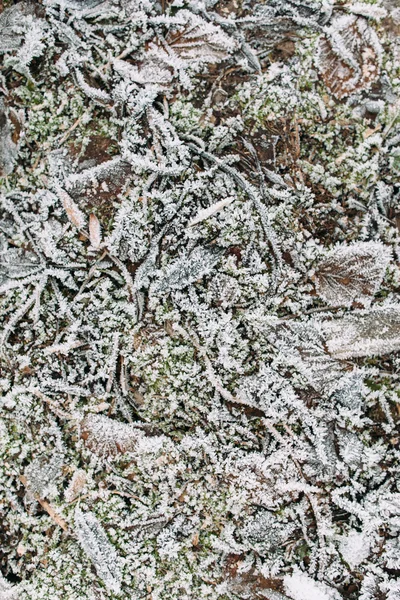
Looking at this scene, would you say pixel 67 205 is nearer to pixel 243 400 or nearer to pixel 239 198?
pixel 239 198

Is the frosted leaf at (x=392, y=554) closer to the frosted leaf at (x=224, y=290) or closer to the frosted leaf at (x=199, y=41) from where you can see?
the frosted leaf at (x=224, y=290)

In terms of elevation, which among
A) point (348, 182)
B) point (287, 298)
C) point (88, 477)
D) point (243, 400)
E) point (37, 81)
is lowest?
point (88, 477)

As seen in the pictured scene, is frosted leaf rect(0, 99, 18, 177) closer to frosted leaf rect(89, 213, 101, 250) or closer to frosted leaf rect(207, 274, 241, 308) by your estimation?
frosted leaf rect(89, 213, 101, 250)

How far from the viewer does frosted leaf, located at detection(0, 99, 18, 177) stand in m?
1.22

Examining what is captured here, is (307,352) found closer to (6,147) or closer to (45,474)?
(45,474)

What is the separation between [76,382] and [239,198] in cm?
57

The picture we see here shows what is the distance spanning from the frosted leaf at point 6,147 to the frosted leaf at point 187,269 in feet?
1.50

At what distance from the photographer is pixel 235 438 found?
1.17 m

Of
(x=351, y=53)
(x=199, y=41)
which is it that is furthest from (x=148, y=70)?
(x=351, y=53)

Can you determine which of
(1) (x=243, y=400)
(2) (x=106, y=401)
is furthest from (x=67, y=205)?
(1) (x=243, y=400)

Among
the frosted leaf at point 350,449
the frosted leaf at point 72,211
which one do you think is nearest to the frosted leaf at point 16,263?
the frosted leaf at point 72,211

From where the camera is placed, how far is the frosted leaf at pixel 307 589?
1.15m

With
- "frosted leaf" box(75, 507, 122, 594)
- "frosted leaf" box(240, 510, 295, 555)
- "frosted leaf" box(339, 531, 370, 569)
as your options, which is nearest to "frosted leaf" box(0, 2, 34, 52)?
"frosted leaf" box(75, 507, 122, 594)

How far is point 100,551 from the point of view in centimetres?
118
